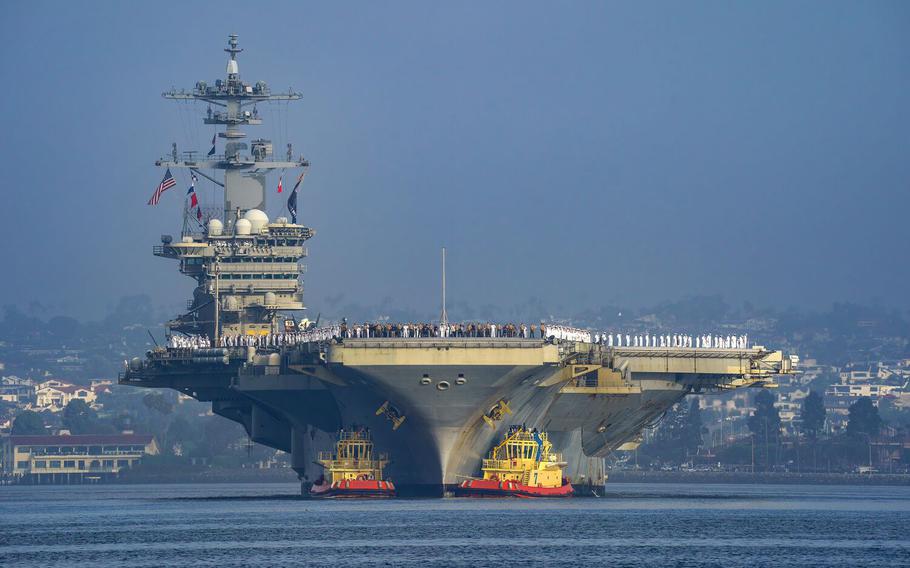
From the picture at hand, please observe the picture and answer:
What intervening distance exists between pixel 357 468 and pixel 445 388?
25.2 feet

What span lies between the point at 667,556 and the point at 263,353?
96.6 ft

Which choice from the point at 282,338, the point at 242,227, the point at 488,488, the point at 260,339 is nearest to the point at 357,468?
the point at 488,488

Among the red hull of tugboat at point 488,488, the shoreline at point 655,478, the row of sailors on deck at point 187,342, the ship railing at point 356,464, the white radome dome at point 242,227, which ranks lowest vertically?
the red hull of tugboat at point 488,488

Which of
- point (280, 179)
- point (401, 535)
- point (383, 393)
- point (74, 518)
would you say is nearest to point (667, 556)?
point (401, 535)

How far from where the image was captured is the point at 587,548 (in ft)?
184

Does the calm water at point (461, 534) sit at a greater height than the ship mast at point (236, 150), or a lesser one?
lesser

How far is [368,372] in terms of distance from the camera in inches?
2697

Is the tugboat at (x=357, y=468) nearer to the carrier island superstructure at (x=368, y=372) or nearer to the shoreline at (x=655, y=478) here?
the carrier island superstructure at (x=368, y=372)

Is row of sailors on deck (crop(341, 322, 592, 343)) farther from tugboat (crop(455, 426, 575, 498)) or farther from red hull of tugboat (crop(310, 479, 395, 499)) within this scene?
red hull of tugboat (crop(310, 479, 395, 499))

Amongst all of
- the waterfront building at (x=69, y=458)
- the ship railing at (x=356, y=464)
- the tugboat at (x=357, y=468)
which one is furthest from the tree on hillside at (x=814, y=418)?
the ship railing at (x=356, y=464)

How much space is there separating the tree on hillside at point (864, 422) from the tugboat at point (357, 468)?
10547cm

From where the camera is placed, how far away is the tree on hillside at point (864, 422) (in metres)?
175

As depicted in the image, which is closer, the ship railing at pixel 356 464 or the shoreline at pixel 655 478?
the ship railing at pixel 356 464

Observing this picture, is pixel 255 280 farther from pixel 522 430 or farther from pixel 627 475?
pixel 627 475
